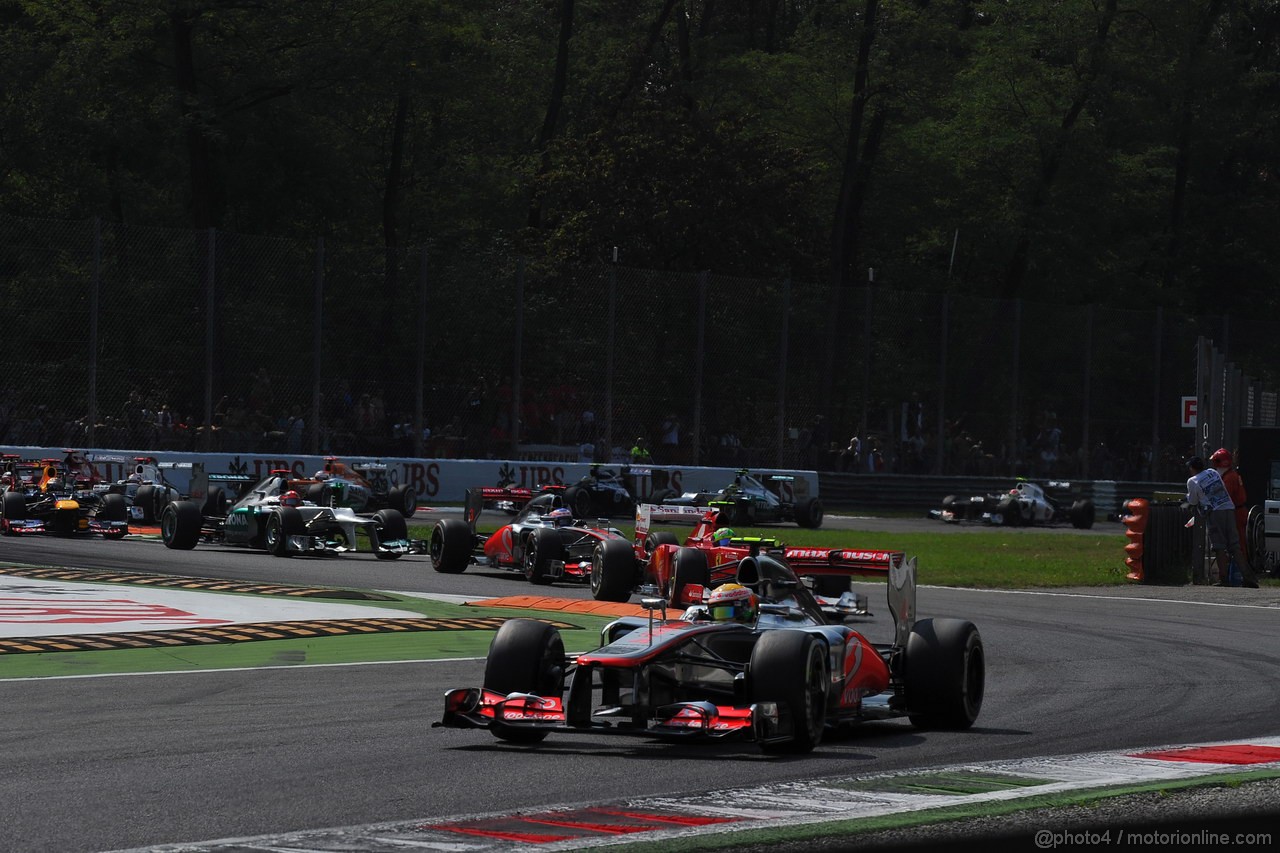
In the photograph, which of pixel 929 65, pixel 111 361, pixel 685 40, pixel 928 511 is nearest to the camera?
pixel 111 361

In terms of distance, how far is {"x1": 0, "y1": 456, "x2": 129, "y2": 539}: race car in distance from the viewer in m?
25.5

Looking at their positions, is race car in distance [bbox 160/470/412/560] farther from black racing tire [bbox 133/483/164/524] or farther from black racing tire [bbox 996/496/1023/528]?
black racing tire [bbox 996/496/1023/528]

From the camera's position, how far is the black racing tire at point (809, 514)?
33.1m

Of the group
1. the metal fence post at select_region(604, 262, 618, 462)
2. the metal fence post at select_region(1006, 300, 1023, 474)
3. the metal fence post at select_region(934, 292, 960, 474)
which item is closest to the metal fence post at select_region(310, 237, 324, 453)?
the metal fence post at select_region(604, 262, 618, 462)

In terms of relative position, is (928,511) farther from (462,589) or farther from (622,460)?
(462,589)

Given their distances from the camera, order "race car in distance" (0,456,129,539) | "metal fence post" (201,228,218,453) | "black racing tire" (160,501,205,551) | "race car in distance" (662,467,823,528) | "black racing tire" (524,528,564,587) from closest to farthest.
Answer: "black racing tire" (524,528,564,587) → "black racing tire" (160,501,205,551) → "race car in distance" (0,456,129,539) → "metal fence post" (201,228,218,453) → "race car in distance" (662,467,823,528)

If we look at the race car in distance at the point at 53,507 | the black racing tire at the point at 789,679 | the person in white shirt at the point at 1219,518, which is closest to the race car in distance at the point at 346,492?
the race car in distance at the point at 53,507

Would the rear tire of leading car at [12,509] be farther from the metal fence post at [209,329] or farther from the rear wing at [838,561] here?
the rear wing at [838,561]

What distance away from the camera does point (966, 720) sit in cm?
995

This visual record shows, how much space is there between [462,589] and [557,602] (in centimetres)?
188

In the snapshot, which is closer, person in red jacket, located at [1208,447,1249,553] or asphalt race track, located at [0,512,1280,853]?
asphalt race track, located at [0,512,1280,853]

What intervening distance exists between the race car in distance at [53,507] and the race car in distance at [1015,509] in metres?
18.2

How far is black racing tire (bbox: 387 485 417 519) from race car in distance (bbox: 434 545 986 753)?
1897 centimetres

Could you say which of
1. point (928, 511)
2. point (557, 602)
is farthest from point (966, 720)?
point (928, 511)
